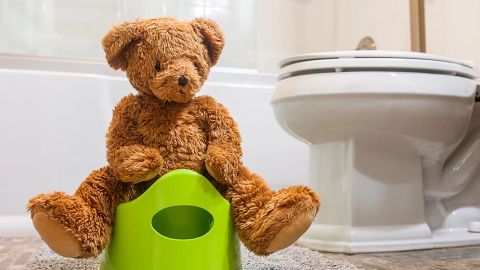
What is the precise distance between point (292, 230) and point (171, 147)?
198mm

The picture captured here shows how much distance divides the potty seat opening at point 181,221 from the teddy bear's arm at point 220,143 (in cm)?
6

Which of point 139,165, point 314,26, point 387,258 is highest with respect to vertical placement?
point 314,26

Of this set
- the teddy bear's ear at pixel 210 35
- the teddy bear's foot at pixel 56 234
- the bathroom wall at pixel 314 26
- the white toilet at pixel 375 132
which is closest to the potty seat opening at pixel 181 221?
the teddy bear's foot at pixel 56 234

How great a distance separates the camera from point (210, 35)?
0.72m

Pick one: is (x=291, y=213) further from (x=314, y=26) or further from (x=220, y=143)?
(x=314, y=26)

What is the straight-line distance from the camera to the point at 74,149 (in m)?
1.42

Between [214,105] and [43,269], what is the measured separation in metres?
0.43

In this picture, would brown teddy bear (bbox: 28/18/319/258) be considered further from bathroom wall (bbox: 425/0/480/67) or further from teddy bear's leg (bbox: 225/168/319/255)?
bathroom wall (bbox: 425/0/480/67)

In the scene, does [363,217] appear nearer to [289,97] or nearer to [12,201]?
[289,97]

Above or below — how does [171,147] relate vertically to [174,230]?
above

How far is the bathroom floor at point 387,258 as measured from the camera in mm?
934

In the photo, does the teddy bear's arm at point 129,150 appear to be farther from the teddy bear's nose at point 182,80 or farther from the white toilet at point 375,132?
the white toilet at point 375,132

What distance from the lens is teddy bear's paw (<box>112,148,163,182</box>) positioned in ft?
2.04

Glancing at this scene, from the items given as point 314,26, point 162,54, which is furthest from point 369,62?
point 314,26
